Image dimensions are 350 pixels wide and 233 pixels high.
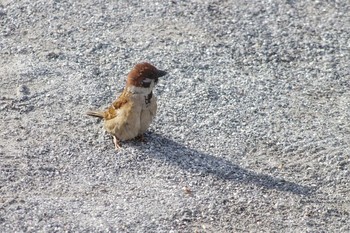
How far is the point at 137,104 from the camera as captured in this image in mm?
7809

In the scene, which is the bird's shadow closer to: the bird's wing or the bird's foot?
the bird's foot

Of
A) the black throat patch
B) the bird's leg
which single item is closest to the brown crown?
the black throat patch

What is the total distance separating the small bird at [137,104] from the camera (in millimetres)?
7816

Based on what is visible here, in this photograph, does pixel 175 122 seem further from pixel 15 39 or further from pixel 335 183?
pixel 15 39

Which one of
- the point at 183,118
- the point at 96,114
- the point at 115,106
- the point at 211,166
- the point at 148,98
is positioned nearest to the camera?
the point at 211,166

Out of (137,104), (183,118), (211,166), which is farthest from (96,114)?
(211,166)

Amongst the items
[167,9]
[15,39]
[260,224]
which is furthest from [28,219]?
[167,9]

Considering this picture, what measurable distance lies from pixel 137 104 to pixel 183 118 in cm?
77

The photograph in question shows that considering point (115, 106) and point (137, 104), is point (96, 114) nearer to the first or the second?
point (115, 106)

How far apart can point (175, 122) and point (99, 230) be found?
1.85 metres

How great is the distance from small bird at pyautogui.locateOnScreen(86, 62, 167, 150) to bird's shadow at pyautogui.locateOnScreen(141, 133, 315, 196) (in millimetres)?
248

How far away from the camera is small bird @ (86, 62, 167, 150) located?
782 cm

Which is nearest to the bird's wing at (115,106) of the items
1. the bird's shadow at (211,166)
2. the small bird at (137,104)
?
the small bird at (137,104)

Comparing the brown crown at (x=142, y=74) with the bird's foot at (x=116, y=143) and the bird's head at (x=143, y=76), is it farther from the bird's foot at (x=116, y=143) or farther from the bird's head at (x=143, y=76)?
the bird's foot at (x=116, y=143)
